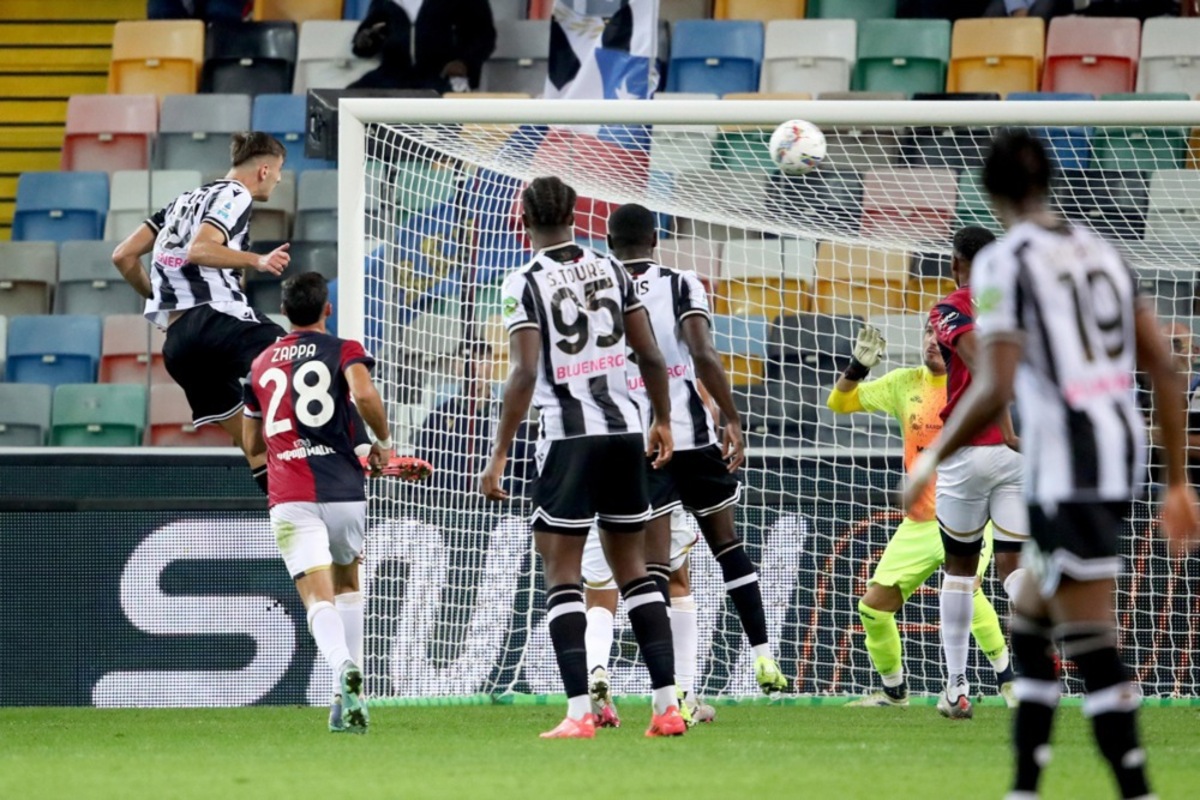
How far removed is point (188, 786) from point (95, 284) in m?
7.89

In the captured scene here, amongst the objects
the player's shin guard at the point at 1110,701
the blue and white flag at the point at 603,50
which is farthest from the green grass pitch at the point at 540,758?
the blue and white flag at the point at 603,50

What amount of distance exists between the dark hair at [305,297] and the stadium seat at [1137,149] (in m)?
5.19

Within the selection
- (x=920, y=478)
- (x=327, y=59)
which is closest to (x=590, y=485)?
(x=920, y=478)

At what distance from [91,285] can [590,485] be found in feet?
23.5

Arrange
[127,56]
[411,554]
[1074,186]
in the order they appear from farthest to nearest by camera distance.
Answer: [127,56]
[1074,186]
[411,554]

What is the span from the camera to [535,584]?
32.0 feet

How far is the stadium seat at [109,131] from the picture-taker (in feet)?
45.9

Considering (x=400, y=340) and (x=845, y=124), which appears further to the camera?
(x=400, y=340)

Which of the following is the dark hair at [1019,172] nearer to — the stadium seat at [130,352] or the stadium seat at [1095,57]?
the stadium seat at [130,352]

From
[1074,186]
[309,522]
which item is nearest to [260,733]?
[309,522]

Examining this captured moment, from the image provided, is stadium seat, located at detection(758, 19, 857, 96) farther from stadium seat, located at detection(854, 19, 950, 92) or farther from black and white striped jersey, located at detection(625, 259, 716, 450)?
black and white striped jersey, located at detection(625, 259, 716, 450)

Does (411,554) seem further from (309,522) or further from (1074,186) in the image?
(1074,186)

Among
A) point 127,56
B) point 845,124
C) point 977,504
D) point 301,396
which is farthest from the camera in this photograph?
point 127,56

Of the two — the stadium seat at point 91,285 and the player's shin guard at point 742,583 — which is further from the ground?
the stadium seat at point 91,285
